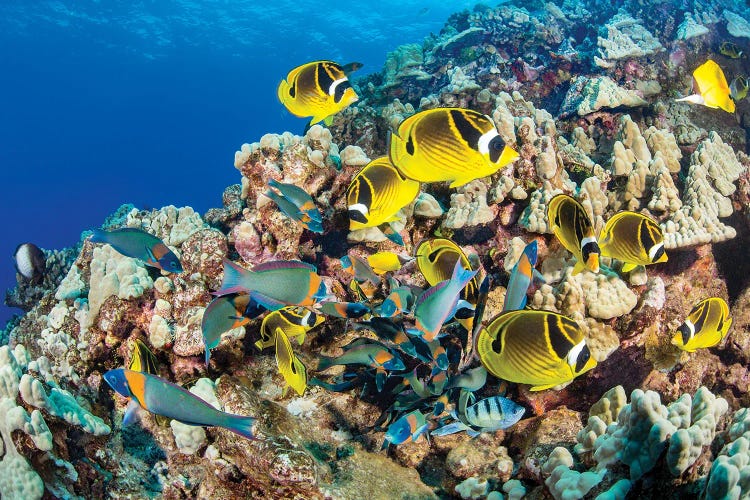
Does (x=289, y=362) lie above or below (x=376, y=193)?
below

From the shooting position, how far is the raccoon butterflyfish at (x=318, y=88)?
2783 millimetres

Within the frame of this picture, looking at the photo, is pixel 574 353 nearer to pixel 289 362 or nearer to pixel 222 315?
pixel 289 362

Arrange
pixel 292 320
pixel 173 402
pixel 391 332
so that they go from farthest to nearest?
pixel 391 332, pixel 292 320, pixel 173 402

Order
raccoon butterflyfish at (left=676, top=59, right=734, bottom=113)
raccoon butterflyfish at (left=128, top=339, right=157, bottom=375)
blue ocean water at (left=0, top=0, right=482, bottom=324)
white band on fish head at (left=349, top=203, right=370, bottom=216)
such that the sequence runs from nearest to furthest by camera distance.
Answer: white band on fish head at (left=349, top=203, right=370, bottom=216) < raccoon butterflyfish at (left=128, top=339, right=157, bottom=375) < raccoon butterflyfish at (left=676, top=59, right=734, bottom=113) < blue ocean water at (left=0, top=0, right=482, bottom=324)

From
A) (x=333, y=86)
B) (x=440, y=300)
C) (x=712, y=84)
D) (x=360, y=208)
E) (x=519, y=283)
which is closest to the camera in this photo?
(x=440, y=300)

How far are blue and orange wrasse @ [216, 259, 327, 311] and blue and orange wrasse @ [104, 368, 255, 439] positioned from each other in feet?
1.61

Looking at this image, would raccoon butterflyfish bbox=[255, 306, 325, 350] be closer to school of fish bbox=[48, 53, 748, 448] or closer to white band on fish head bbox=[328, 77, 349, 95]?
school of fish bbox=[48, 53, 748, 448]

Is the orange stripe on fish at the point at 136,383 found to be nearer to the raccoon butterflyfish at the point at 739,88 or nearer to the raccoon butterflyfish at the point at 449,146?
the raccoon butterflyfish at the point at 449,146

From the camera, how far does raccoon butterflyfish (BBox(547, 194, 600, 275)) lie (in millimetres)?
2420

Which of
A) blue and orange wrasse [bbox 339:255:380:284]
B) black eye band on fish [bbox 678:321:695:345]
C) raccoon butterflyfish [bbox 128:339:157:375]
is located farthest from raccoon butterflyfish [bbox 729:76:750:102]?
raccoon butterflyfish [bbox 128:339:157:375]

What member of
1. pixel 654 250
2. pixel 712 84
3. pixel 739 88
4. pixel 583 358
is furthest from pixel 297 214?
pixel 739 88

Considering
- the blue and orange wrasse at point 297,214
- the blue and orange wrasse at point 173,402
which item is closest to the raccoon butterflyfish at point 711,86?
the blue and orange wrasse at point 297,214

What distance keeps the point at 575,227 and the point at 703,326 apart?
1621 mm

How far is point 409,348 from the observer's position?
2887 millimetres
